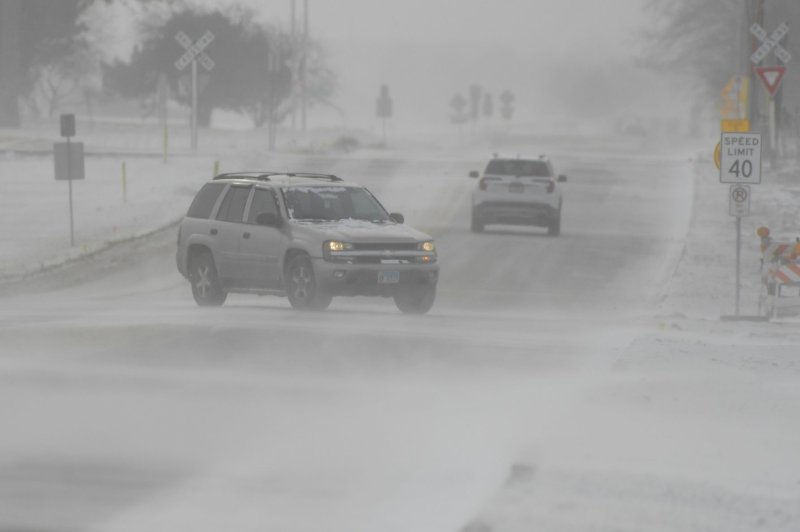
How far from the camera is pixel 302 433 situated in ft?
37.9

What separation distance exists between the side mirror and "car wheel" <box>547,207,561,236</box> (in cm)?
1623

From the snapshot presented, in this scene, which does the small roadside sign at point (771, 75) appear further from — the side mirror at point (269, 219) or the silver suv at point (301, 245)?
the side mirror at point (269, 219)

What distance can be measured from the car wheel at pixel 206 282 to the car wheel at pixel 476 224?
14.6 metres

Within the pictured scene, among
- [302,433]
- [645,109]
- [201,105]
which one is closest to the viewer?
[302,433]

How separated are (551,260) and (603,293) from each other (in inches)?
176

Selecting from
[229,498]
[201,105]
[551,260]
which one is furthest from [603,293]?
[201,105]

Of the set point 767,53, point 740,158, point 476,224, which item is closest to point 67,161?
point 476,224

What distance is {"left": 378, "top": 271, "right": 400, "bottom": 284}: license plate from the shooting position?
2000 centimetres

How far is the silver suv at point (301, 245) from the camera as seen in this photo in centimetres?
1994

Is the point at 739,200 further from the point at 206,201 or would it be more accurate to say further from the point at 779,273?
the point at 206,201

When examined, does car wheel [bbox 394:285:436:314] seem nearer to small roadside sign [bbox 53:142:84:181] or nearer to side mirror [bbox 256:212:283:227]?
side mirror [bbox 256:212:283:227]

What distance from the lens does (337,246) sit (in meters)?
19.9

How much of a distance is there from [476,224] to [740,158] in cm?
1161

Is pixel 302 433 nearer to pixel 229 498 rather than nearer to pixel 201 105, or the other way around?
pixel 229 498
